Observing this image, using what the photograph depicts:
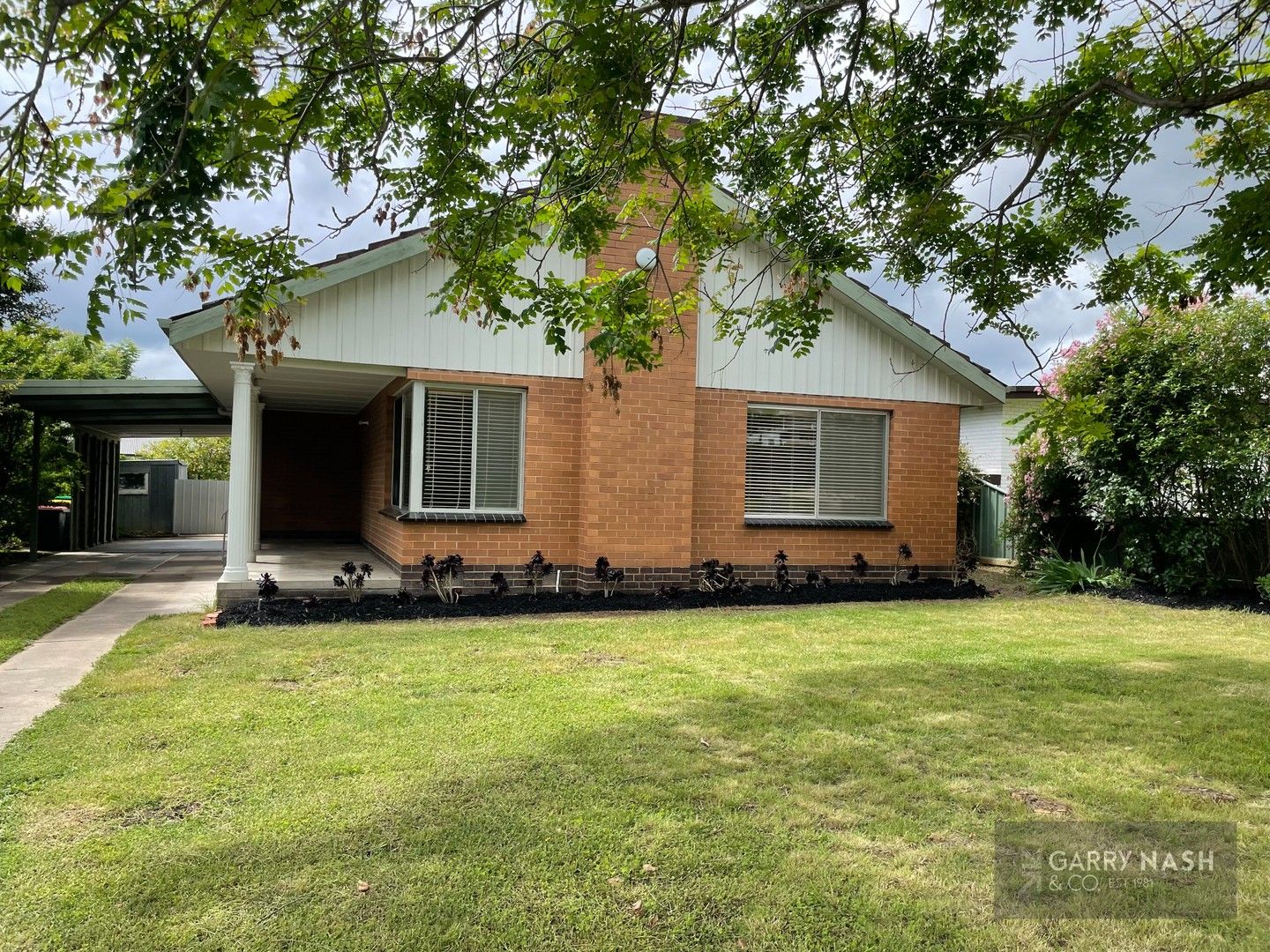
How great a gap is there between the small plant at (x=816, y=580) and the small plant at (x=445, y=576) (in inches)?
192

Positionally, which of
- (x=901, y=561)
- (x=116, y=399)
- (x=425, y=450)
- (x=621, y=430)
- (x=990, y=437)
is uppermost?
(x=990, y=437)

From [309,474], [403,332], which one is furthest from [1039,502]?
[309,474]

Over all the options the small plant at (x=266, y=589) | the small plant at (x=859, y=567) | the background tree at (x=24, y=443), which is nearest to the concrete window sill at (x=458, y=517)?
the small plant at (x=266, y=589)

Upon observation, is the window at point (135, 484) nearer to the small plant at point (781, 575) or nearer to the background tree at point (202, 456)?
the background tree at point (202, 456)

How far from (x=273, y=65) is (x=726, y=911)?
14.8 feet

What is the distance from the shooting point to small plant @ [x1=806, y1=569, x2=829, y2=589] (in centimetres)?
1161

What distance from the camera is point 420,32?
5082 millimetres

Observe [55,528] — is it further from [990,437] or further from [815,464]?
[990,437]

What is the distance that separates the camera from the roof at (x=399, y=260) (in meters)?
8.95

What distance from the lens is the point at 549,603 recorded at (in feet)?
32.7

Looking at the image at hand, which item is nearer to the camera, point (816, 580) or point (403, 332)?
point (403, 332)

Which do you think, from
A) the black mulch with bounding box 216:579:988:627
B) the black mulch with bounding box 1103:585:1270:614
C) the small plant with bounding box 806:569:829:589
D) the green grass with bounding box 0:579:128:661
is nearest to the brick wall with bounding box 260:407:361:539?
the green grass with bounding box 0:579:128:661

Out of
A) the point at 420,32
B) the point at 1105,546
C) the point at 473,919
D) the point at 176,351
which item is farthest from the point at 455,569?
the point at 1105,546

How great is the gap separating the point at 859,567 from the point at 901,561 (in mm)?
849
